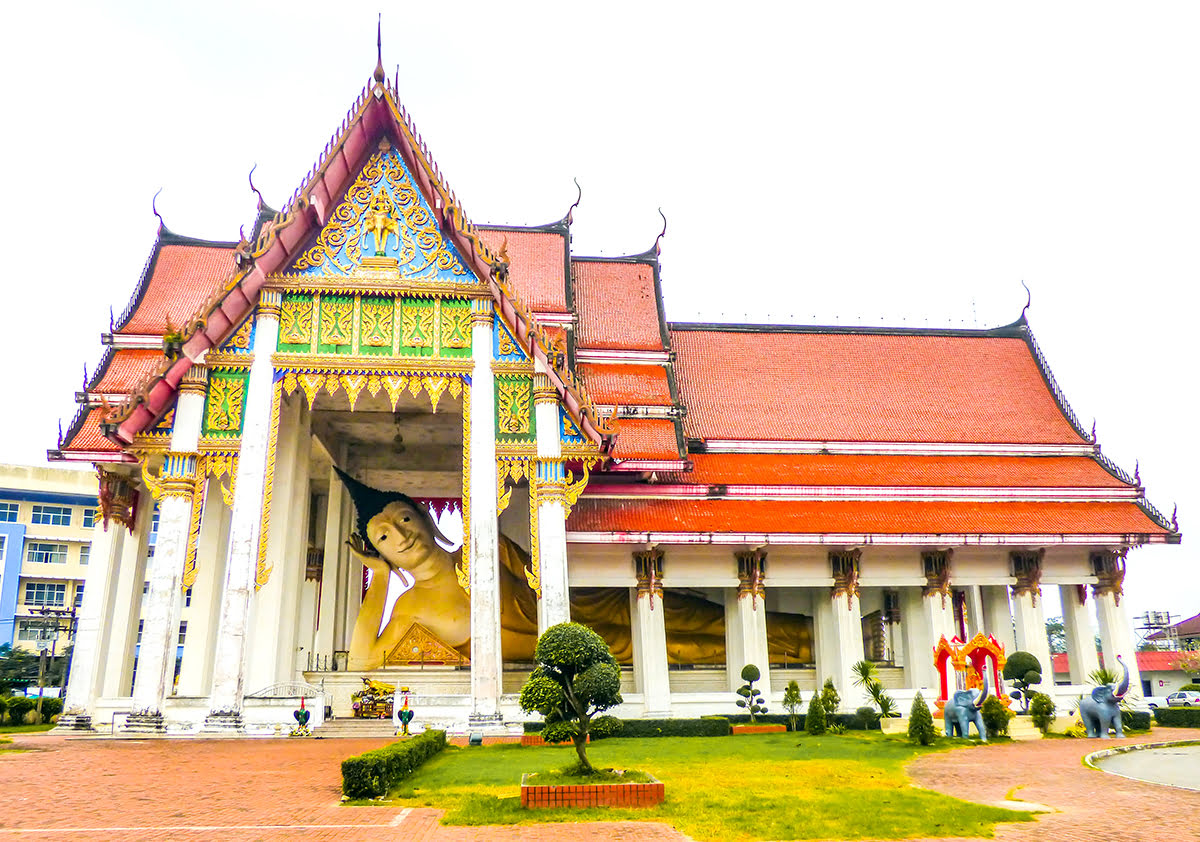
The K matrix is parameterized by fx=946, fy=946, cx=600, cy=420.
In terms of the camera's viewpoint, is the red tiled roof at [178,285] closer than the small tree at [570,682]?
No

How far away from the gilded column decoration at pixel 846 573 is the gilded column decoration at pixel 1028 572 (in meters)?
3.62

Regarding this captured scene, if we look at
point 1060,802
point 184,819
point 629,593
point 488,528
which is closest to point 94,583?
point 488,528

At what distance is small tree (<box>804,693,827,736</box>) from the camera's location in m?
16.8

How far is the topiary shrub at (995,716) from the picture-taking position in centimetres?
1522

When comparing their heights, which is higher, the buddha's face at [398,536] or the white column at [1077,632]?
the buddha's face at [398,536]

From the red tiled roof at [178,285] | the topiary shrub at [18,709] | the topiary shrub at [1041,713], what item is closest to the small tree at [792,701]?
the topiary shrub at [1041,713]

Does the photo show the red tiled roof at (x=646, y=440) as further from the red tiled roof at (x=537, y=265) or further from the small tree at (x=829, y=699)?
the small tree at (x=829, y=699)

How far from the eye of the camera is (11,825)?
24.9 feet

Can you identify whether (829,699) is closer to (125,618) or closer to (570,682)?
(570,682)

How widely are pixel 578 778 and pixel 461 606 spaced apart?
38.7ft

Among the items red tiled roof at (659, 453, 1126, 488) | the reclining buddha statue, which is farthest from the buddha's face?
red tiled roof at (659, 453, 1126, 488)

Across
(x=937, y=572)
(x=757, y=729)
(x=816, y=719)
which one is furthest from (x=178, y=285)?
(x=937, y=572)

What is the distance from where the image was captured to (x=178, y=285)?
A: 74.4 feet

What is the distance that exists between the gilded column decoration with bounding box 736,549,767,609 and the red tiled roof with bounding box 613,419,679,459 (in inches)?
102
